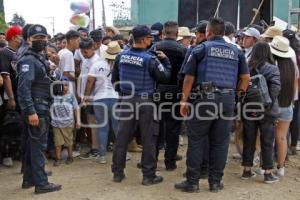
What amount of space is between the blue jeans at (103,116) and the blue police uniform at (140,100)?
1014mm

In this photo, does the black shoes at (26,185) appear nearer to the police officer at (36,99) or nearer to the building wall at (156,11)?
the police officer at (36,99)

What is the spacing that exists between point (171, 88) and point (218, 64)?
3.79 feet

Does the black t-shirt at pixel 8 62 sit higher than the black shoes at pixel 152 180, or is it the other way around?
the black t-shirt at pixel 8 62

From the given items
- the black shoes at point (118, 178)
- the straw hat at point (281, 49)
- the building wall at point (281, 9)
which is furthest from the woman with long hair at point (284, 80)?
Answer: the building wall at point (281, 9)

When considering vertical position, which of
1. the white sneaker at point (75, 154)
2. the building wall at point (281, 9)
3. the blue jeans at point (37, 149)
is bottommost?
the white sneaker at point (75, 154)

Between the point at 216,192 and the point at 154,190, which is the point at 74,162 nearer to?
the point at 154,190

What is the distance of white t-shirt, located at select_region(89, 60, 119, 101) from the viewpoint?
22.0 feet

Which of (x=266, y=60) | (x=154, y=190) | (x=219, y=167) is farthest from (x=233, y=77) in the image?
(x=154, y=190)

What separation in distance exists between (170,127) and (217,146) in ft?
3.38

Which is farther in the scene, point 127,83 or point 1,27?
point 1,27

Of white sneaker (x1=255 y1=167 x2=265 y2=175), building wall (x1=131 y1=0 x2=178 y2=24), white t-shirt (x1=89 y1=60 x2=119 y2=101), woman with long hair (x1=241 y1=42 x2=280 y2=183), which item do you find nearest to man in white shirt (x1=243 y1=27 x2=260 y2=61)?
woman with long hair (x1=241 y1=42 x2=280 y2=183)

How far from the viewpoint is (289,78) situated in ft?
19.6

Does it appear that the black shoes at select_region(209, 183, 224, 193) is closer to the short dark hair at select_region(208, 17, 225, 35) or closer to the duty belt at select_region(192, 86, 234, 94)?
the duty belt at select_region(192, 86, 234, 94)

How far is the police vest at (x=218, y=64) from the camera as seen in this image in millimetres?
5137
